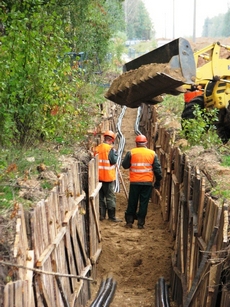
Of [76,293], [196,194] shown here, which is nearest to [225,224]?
[196,194]

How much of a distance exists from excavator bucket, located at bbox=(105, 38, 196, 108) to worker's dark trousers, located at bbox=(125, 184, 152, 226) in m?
2.30

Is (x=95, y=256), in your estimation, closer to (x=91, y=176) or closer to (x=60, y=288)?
(x=91, y=176)

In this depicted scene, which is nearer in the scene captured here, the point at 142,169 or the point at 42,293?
the point at 42,293

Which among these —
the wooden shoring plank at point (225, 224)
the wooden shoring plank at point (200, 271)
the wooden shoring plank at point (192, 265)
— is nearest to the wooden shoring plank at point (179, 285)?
the wooden shoring plank at point (192, 265)

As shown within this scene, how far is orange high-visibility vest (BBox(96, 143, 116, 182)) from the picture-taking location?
11750 millimetres

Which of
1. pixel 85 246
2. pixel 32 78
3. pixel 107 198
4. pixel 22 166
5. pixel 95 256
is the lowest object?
pixel 95 256

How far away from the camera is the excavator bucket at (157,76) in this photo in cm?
916

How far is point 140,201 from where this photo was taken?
A: 1200cm

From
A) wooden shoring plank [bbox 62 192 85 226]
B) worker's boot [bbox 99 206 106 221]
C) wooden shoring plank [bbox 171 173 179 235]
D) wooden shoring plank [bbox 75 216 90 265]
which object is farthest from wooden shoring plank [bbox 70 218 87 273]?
worker's boot [bbox 99 206 106 221]

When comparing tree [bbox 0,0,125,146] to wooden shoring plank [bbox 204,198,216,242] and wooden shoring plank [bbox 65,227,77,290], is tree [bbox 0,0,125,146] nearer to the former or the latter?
wooden shoring plank [bbox 65,227,77,290]

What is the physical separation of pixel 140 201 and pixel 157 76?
3.72m

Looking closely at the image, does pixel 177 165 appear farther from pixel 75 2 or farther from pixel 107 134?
pixel 75 2

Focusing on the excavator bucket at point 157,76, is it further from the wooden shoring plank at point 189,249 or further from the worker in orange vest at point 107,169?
the wooden shoring plank at point 189,249

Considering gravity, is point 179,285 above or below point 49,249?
below
